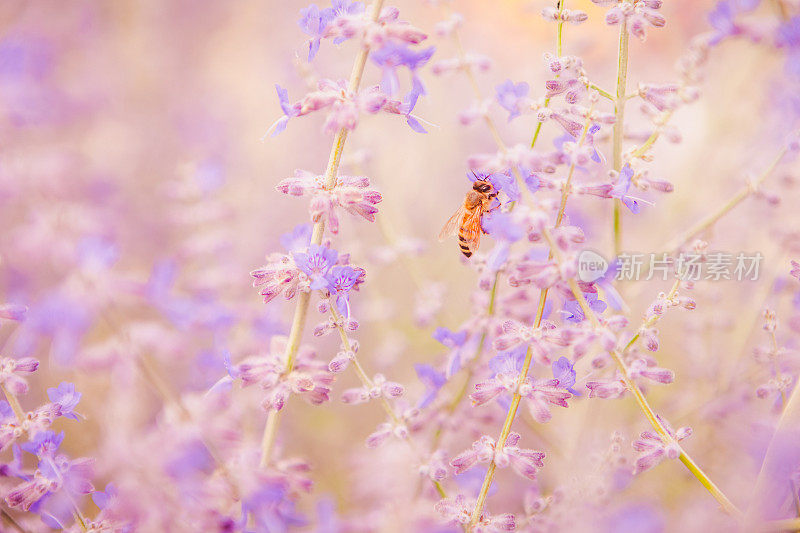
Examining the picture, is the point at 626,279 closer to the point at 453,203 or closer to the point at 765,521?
the point at 765,521

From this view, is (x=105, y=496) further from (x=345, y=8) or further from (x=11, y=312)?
(x=345, y=8)

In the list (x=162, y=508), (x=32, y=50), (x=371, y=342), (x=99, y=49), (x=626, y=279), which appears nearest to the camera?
(x=162, y=508)

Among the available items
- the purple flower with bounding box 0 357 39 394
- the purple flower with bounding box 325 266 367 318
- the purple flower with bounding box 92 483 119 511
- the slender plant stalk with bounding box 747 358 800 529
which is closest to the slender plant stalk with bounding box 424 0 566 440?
the purple flower with bounding box 325 266 367 318

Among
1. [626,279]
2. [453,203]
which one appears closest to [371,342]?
[453,203]

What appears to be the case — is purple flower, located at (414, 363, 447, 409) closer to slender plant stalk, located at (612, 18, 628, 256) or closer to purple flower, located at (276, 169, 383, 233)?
purple flower, located at (276, 169, 383, 233)

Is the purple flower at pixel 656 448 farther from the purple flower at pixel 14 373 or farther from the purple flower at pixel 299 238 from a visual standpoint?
the purple flower at pixel 14 373

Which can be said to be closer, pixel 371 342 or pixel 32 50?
pixel 32 50
